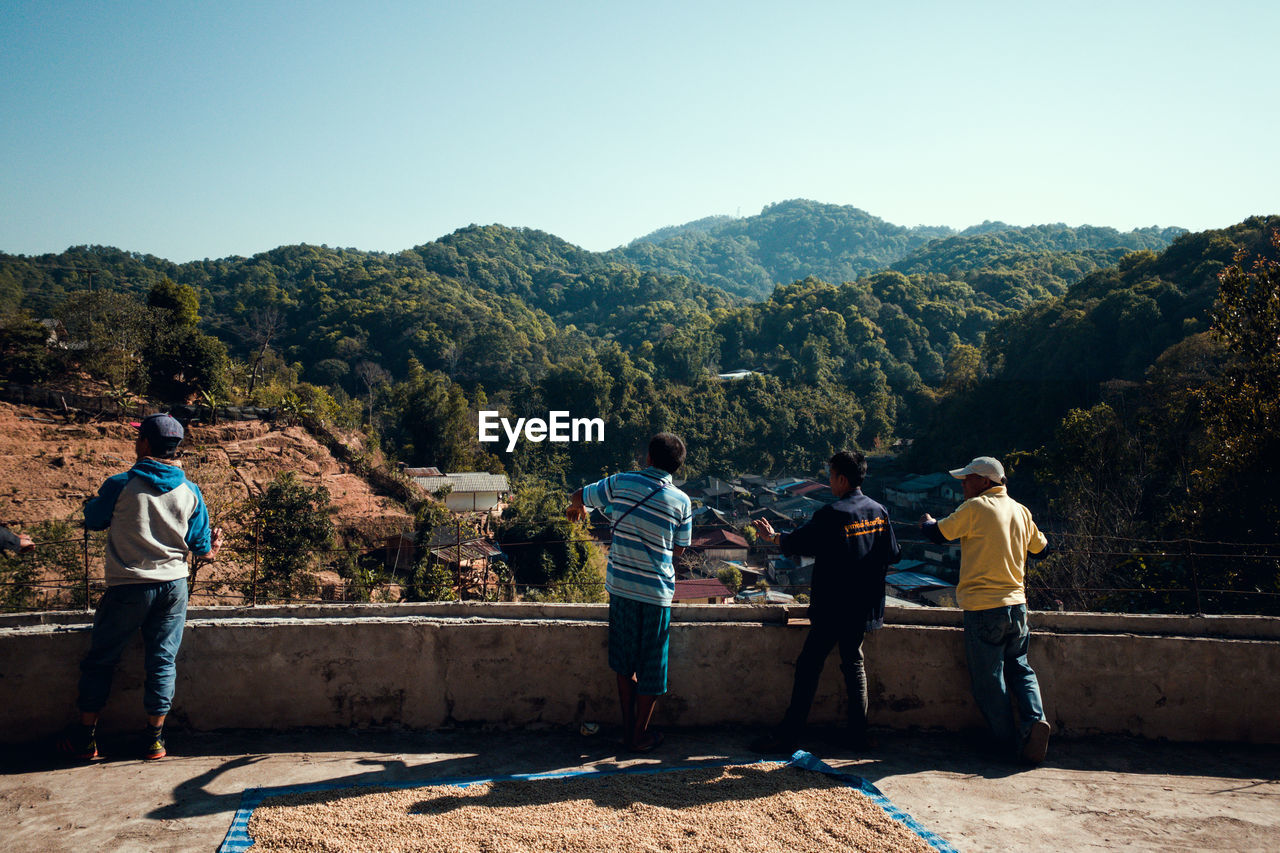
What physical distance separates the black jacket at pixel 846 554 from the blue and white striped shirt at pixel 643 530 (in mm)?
505

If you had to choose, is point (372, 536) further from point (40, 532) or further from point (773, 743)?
point (773, 743)

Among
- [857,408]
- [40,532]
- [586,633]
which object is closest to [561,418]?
[857,408]

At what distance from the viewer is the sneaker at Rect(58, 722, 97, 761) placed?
3.04m

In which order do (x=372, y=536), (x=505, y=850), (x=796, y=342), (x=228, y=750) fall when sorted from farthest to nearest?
(x=796, y=342), (x=372, y=536), (x=228, y=750), (x=505, y=850)

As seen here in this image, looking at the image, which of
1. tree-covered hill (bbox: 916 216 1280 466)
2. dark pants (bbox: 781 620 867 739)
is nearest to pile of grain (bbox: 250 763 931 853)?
dark pants (bbox: 781 620 867 739)

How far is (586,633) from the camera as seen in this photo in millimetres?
3559

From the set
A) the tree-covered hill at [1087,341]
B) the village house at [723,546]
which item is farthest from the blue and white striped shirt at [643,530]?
the tree-covered hill at [1087,341]

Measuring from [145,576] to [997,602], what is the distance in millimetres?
3588

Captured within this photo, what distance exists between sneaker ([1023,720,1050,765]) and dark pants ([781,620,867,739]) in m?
0.68

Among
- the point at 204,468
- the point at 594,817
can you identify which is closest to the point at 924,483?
the point at 204,468

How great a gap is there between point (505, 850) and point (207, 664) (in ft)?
6.03

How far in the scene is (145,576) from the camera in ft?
9.74

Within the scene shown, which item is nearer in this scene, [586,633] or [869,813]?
[869,813]

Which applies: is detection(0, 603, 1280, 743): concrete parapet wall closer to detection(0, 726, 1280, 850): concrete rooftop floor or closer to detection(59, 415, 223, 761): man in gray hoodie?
detection(0, 726, 1280, 850): concrete rooftop floor
